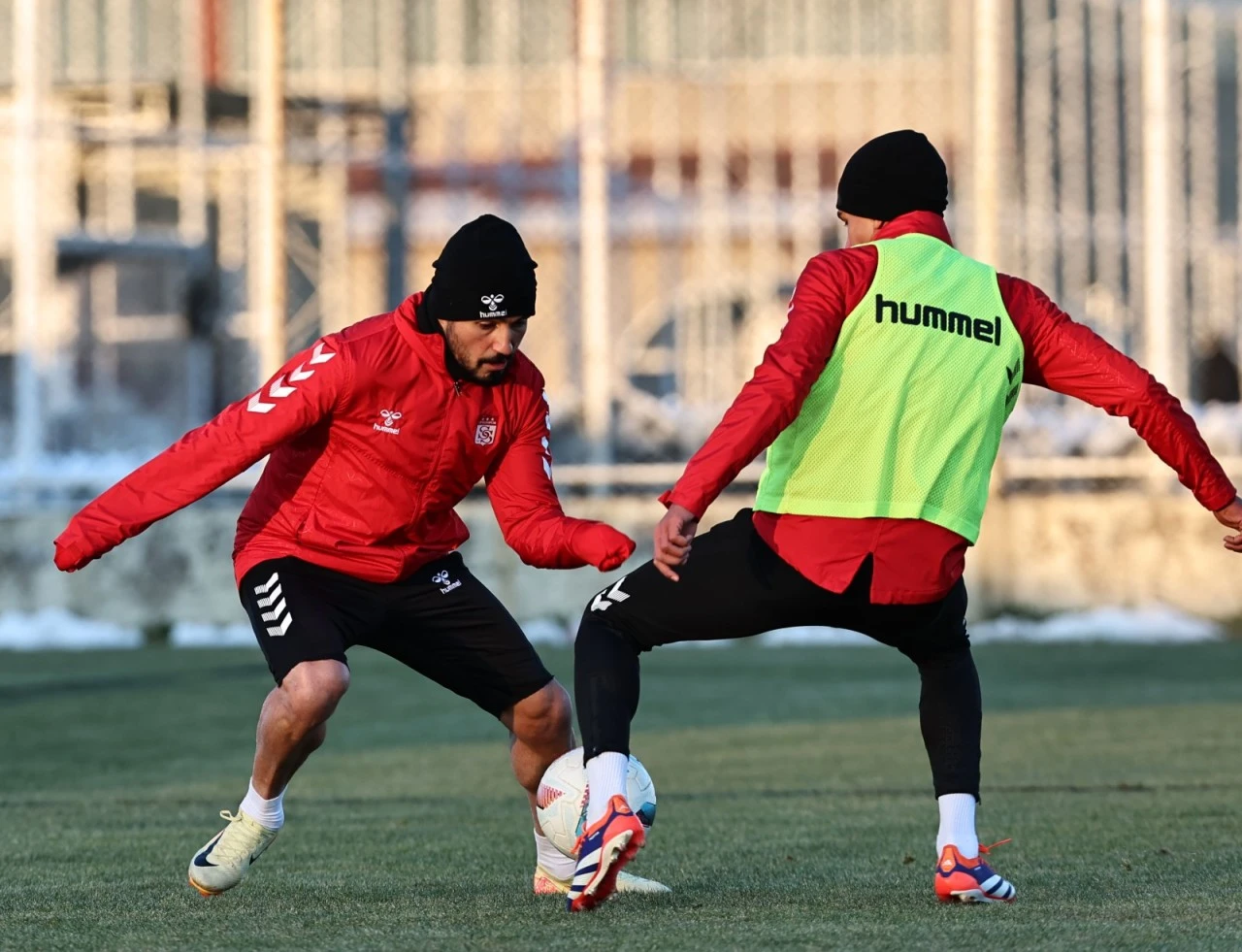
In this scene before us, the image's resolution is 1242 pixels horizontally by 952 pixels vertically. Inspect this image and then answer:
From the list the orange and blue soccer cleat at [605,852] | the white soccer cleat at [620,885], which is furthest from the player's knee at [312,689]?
the orange and blue soccer cleat at [605,852]

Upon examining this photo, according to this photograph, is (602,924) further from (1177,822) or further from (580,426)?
(580,426)

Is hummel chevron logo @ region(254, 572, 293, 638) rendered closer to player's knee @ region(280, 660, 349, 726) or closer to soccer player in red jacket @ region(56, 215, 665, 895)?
soccer player in red jacket @ region(56, 215, 665, 895)

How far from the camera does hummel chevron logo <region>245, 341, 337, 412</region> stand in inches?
239

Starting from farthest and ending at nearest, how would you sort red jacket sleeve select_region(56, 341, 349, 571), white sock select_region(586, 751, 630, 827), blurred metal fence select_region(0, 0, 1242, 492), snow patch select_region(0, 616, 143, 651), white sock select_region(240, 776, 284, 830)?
1. blurred metal fence select_region(0, 0, 1242, 492)
2. snow patch select_region(0, 616, 143, 651)
3. white sock select_region(240, 776, 284, 830)
4. red jacket sleeve select_region(56, 341, 349, 571)
5. white sock select_region(586, 751, 630, 827)

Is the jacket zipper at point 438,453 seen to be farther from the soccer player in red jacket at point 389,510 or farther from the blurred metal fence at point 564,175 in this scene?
the blurred metal fence at point 564,175

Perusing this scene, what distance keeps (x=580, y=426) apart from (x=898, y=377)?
10430mm

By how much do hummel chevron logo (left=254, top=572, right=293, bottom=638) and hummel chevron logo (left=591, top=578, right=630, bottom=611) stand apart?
0.80 m

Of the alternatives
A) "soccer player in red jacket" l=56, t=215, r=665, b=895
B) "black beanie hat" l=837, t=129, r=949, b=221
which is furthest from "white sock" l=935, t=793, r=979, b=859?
"black beanie hat" l=837, t=129, r=949, b=221

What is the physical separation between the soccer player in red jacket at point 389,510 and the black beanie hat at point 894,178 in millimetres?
880

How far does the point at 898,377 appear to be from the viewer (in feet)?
18.5

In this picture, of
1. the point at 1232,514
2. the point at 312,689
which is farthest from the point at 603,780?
the point at 1232,514

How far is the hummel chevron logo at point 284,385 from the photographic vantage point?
6.08 meters

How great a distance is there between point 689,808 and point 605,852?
2.94 meters

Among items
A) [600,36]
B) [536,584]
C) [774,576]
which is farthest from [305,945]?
[600,36]
